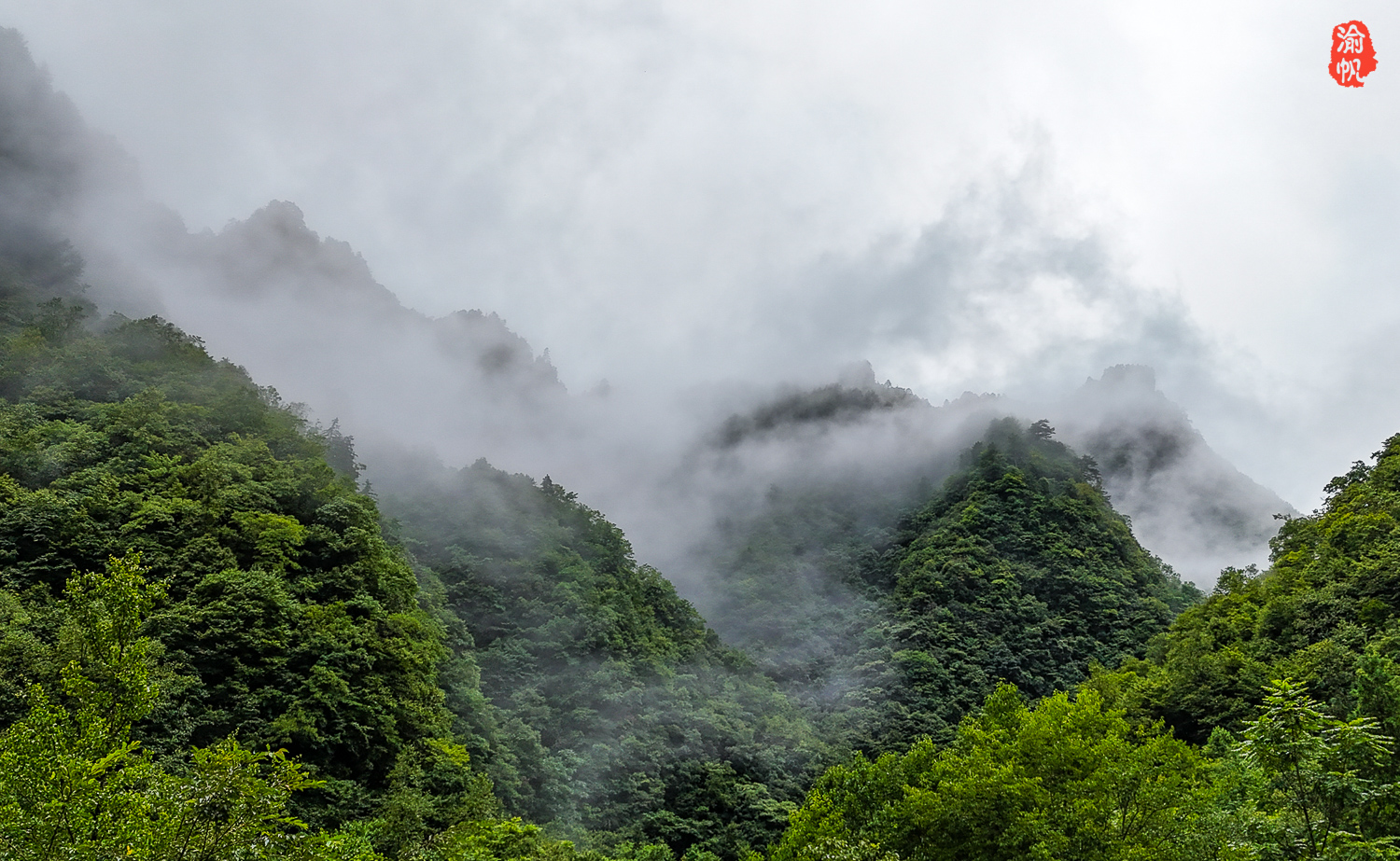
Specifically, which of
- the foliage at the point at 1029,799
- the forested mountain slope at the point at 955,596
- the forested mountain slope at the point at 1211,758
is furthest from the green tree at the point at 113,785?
the forested mountain slope at the point at 955,596

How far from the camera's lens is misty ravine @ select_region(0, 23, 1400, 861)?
41.9 feet

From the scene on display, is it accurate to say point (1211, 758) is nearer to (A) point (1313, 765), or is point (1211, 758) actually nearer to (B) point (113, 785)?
(A) point (1313, 765)

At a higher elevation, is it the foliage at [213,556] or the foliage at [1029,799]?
the foliage at [213,556]

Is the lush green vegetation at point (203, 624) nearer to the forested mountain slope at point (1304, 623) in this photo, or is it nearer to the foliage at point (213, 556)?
the foliage at point (213, 556)

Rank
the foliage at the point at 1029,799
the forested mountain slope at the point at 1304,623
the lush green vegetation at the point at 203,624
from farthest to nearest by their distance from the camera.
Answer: the forested mountain slope at the point at 1304,623, the foliage at the point at 1029,799, the lush green vegetation at the point at 203,624

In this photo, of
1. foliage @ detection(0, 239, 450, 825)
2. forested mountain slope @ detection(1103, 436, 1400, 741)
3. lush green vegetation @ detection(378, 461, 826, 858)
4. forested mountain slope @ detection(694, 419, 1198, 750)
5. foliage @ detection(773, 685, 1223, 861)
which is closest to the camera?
foliage @ detection(773, 685, 1223, 861)

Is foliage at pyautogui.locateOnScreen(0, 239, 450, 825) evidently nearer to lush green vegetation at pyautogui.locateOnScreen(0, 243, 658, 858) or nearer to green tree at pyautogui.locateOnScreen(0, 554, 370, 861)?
lush green vegetation at pyautogui.locateOnScreen(0, 243, 658, 858)

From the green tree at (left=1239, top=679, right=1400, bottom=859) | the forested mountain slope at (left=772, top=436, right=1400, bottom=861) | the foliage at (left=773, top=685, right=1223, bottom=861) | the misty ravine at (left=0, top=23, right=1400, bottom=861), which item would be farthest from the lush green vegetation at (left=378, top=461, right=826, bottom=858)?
the green tree at (left=1239, top=679, right=1400, bottom=859)

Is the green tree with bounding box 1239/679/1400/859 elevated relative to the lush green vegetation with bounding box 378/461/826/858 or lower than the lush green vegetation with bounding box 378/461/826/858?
lower

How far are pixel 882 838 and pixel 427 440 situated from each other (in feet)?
226

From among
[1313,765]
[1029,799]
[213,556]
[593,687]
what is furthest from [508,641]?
[1313,765]

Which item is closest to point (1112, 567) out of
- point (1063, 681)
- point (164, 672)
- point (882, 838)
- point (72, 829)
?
point (1063, 681)

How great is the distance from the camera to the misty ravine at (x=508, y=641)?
41.9 feet

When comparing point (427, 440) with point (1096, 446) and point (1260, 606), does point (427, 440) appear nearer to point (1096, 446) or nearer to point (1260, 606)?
point (1260, 606)
